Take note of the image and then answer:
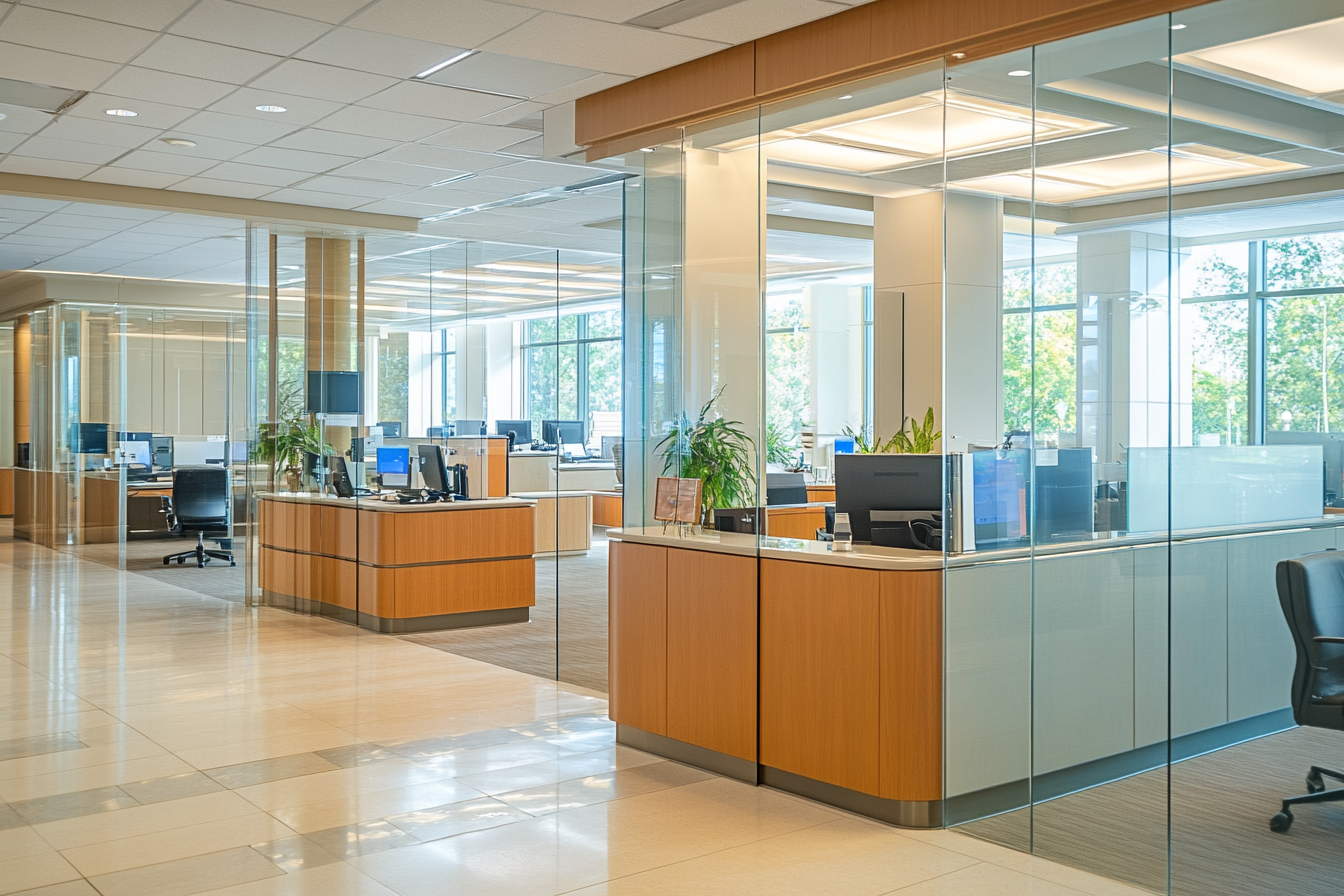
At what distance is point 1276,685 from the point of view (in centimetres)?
407

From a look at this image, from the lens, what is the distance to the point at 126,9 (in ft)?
16.5

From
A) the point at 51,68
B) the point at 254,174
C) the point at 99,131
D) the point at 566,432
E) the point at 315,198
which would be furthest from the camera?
the point at 566,432

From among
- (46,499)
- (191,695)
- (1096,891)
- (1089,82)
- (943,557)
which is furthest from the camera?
(46,499)

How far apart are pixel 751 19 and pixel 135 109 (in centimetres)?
393

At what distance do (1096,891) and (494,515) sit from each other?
6261mm

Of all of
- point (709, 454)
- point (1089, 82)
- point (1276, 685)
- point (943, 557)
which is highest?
point (1089, 82)

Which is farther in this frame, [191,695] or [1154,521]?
[191,695]

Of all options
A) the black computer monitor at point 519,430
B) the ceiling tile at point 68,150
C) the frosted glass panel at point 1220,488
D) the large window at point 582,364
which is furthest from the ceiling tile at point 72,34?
the large window at point 582,364

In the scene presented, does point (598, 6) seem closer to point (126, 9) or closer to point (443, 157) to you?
point (126, 9)

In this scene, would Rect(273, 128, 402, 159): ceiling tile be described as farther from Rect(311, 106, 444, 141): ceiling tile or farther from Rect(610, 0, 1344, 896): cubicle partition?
Rect(610, 0, 1344, 896): cubicle partition

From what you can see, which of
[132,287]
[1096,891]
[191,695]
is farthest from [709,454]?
[132,287]

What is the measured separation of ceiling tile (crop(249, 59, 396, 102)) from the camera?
5852 millimetres

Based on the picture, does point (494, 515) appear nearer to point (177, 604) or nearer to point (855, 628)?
point (177, 604)

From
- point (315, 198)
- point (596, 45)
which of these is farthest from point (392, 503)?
point (596, 45)
